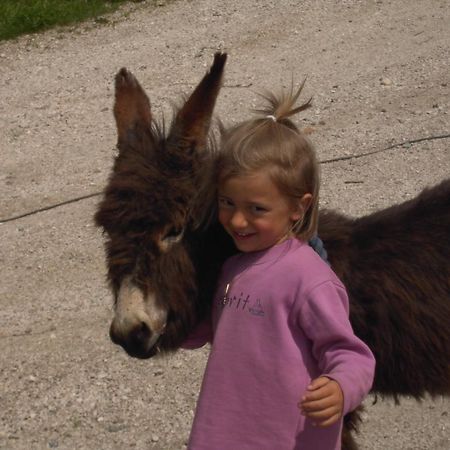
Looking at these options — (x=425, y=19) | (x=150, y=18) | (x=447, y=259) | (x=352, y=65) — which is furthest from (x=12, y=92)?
(x=447, y=259)

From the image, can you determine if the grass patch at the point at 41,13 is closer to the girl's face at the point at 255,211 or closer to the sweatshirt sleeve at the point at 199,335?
the sweatshirt sleeve at the point at 199,335

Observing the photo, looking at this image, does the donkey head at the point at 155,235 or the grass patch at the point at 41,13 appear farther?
the grass patch at the point at 41,13

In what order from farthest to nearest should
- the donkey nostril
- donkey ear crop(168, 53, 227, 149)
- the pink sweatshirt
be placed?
1. donkey ear crop(168, 53, 227, 149)
2. the donkey nostril
3. the pink sweatshirt

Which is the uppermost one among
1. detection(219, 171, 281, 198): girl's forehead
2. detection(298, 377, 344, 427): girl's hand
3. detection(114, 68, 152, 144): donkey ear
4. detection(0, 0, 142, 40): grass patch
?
detection(219, 171, 281, 198): girl's forehead

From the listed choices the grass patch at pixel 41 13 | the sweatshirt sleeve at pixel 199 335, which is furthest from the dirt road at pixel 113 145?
the sweatshirt sleeve at pixel 199 335

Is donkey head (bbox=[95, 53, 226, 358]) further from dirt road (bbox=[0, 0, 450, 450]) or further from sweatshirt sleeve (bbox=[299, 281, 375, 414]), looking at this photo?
dirt road (bbox=[0, 0, 450, 450])

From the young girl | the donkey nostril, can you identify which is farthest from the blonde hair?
the donkey nostril

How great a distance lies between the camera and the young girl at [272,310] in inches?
112

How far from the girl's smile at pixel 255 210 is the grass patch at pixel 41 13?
713cm

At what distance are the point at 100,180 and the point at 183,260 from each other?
417 cm

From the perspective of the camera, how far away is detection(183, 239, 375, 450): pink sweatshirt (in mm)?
2831

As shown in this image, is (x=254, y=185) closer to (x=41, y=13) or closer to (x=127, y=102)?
(x=127, y=102)

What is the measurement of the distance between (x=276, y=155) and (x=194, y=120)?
577mm

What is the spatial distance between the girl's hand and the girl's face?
551mm
